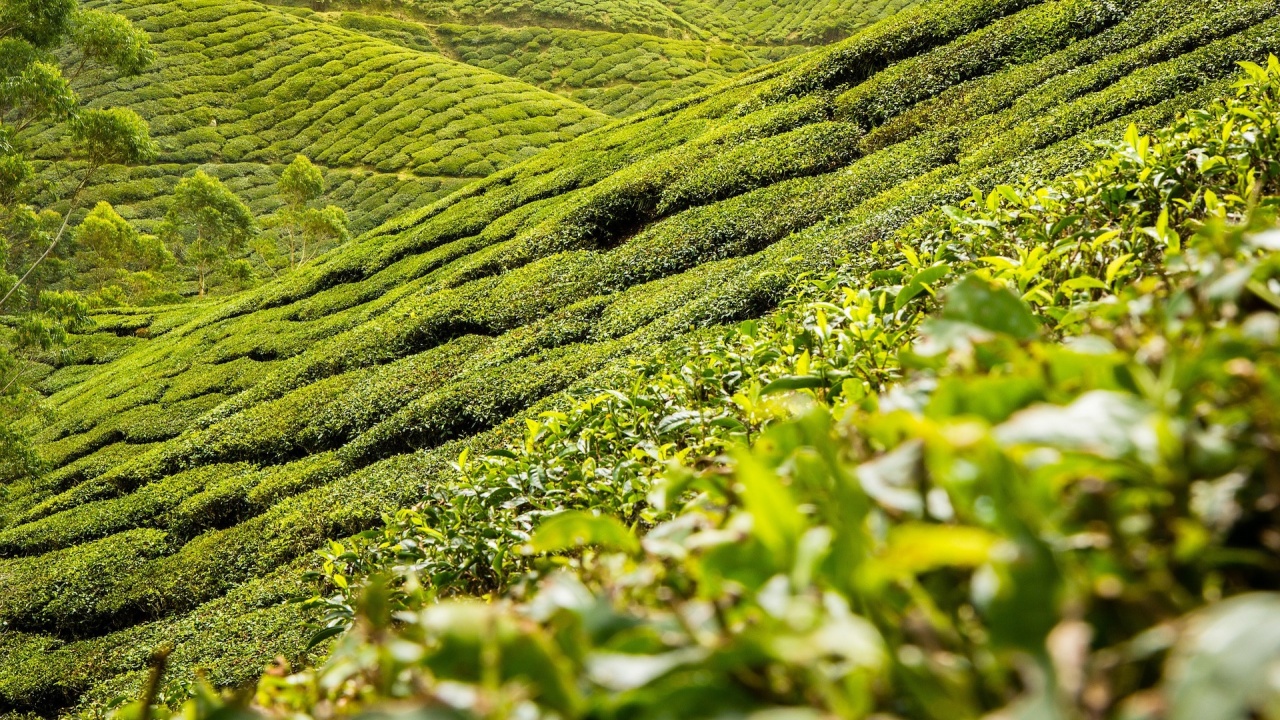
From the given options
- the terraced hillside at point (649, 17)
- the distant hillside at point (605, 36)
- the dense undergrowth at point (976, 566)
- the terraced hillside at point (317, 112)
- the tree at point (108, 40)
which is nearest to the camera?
the dense undergrowth at point (976, 566)

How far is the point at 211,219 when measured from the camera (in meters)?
35.0

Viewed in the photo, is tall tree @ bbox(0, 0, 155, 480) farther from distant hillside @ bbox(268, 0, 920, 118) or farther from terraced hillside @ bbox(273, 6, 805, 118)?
distant hillside @ bbox(268, 0, 920, 118)

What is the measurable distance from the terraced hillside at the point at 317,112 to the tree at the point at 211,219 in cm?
620

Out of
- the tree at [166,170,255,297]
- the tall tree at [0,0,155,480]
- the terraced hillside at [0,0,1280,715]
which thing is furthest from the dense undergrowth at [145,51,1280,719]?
the tree at [166,170,255,297]

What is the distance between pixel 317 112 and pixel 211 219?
17644 mm

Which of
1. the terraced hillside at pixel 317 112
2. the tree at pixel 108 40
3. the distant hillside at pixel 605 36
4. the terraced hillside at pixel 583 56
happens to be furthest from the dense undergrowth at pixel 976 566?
the terraced hillside at pixel 583 56

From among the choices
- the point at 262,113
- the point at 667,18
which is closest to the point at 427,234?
the point at 262,113

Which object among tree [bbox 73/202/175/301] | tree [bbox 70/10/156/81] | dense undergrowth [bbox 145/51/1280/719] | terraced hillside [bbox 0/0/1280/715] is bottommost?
tree [bbox 73/202/175/301]

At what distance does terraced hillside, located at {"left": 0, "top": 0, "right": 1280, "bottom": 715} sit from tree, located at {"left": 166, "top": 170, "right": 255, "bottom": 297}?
20.6 meters

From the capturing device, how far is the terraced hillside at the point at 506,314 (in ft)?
26.6

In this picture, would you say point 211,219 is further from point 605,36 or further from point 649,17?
point 649,17

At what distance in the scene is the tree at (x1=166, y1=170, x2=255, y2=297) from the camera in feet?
113

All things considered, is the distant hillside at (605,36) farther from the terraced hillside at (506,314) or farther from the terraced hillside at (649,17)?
the terraced hillside at (506,314)

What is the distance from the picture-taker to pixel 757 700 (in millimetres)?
568
